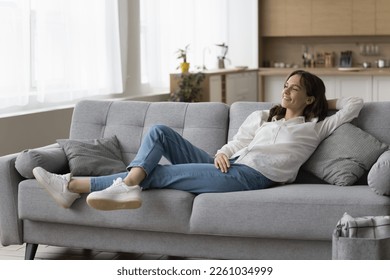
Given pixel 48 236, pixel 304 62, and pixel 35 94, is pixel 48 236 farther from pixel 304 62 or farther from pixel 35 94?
pixel 304 62

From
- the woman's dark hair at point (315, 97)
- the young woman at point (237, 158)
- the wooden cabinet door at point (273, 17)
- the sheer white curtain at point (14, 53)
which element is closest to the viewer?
the young woman at point (237, 158)

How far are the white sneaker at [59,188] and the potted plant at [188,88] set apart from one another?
155 inches

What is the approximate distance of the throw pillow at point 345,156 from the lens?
366cm

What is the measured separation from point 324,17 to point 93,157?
250 inches

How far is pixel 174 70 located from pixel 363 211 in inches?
210

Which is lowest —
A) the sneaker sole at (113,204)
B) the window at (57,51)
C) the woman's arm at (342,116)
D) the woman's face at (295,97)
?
the sneaker sole at (113,204)

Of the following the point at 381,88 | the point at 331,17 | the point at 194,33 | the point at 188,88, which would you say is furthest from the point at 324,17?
the point at 188,88

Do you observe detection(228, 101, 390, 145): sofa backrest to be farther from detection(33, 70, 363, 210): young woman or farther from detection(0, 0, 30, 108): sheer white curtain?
detection(0, 0, 30, 108): sheer white curtain

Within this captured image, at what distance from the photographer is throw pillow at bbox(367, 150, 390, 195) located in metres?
3.32

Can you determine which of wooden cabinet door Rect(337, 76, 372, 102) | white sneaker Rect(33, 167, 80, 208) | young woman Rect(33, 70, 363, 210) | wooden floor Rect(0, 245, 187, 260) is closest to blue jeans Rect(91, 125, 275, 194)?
young woman Rect(33, 70, 363, 210)

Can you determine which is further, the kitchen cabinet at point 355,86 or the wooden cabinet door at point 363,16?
the wooden cabinet door at point 363,16

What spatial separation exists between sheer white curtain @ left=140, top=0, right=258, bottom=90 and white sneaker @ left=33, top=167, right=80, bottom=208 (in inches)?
166

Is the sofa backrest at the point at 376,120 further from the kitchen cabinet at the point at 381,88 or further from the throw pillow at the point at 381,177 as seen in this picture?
the kitchen cabinet at the point at 381,88

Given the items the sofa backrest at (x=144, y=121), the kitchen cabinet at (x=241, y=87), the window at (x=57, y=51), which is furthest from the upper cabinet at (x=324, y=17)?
the sofa backrest at (x=144, y=121)
